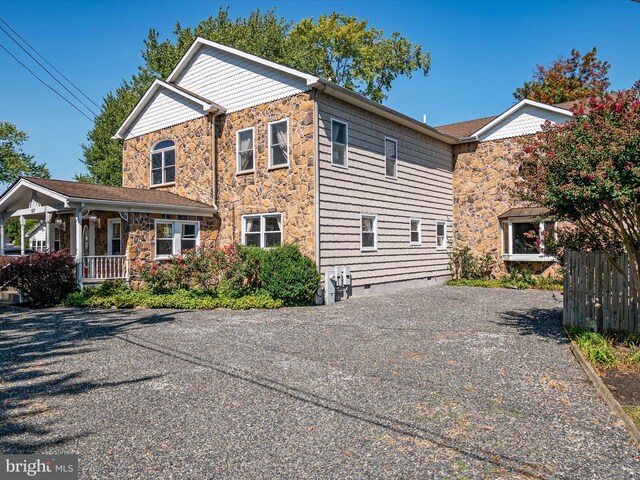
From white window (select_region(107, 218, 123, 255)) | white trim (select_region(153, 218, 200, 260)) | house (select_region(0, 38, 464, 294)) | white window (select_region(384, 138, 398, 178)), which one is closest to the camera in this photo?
house (select_region(0, 38, 464, 294))

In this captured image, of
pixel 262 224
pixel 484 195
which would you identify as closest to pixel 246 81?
pixel 262 224

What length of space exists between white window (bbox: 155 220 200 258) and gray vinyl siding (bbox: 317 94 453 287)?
5.11 m

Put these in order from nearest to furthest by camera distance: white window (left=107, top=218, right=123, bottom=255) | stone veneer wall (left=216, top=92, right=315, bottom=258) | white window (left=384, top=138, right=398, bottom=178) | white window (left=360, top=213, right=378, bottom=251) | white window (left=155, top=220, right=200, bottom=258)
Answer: stone veneer wall (left=216, top=92, right=315, bottom=258) → white window (left=360, top=213, right=378, bottom=251) → white window (left=155, top=220, right=200, bottom=258) → white window (left=107, top=218, right=123, bottom=255) → white window (left=384, top=138, right=398, bottom=178)

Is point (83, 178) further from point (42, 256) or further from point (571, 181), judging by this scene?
point (571, 181)

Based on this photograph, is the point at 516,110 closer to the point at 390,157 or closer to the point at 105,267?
the point at 390,157

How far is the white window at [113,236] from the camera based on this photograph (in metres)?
14.7

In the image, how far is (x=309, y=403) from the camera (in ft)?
15.3

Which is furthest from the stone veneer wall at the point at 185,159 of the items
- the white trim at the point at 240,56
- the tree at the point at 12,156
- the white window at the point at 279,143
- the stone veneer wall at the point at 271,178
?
the tree at the point at 12,156

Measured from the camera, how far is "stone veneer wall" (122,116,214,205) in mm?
14938

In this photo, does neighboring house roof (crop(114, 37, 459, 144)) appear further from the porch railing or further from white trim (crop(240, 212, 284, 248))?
the porch railing

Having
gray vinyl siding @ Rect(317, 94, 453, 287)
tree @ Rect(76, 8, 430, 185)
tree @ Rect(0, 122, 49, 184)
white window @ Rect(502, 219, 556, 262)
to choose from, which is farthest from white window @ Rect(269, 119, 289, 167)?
tree @ Rect(0, 122, 49, 184)

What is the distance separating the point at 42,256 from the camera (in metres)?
12.4

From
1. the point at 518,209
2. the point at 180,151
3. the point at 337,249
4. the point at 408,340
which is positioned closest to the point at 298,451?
the point at 408,340

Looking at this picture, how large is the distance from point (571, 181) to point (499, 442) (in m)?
4.08
